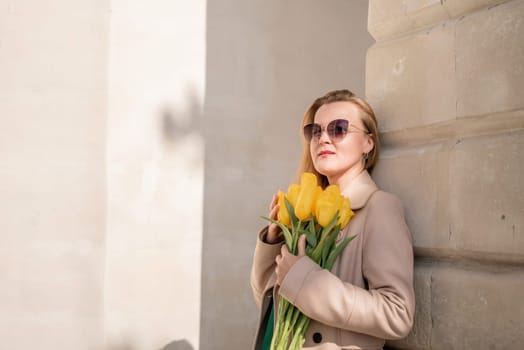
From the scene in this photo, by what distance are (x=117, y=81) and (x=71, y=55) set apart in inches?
15.8

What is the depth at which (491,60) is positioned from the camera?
6.58 feet

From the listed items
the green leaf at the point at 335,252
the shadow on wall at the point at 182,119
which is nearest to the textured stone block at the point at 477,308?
the green leaf at the point at 335,252

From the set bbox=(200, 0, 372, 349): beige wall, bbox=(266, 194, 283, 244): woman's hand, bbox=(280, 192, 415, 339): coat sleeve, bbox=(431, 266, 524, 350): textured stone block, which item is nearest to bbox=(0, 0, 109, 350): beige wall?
bbox=(200, 0, 372, 349): beige wall

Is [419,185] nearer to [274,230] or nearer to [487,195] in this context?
[487,195]

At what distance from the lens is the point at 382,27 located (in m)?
2.45

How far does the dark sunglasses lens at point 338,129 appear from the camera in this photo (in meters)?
2.35

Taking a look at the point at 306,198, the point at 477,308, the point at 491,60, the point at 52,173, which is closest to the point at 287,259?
the point at 306,198

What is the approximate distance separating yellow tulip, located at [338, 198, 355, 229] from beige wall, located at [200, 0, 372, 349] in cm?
325

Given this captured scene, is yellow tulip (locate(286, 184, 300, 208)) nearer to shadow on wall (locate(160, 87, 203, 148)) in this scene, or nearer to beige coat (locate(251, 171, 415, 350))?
beige coat (locate(251, 171, 415, 350))

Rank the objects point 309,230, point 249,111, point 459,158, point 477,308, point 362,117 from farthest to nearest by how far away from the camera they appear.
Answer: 1. point 249,111
2. point 362,117
3. point 309,230
4. point 459,158
5. point 477,308

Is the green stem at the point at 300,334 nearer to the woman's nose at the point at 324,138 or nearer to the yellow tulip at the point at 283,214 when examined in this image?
the yellow tulip at the point at 283,214

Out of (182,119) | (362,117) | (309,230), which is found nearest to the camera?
(309,230)

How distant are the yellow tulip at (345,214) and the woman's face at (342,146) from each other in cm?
24

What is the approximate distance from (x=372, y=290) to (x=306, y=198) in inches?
15.1
